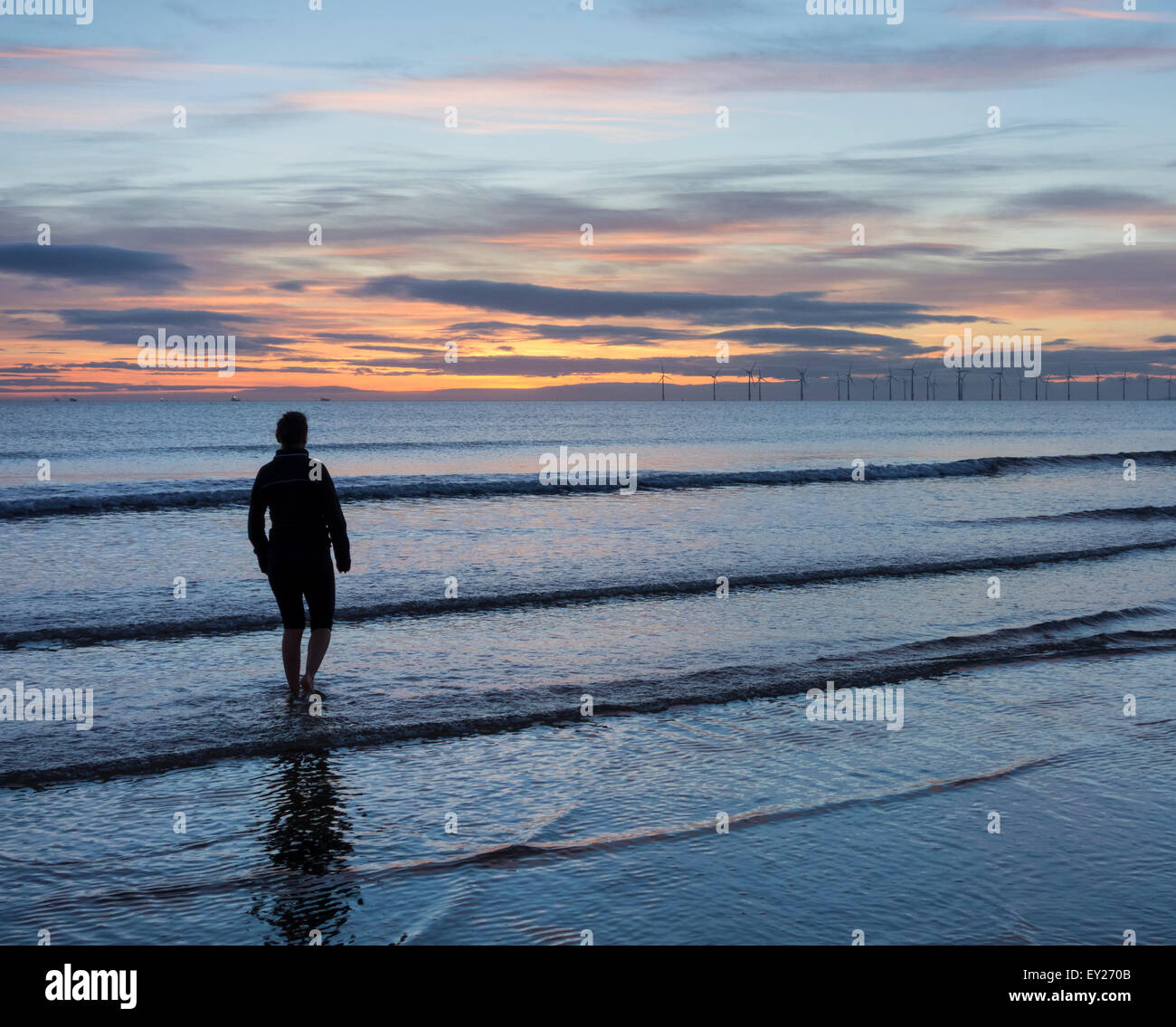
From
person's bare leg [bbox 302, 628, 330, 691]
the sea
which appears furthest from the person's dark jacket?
the sea

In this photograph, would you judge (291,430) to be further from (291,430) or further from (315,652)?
(315,652)

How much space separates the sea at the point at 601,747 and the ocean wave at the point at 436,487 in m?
7.72

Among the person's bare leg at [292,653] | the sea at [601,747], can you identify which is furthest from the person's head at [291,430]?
the sea at [601,747]

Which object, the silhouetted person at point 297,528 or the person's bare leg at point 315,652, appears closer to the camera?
the silhouetted person at point 297,528

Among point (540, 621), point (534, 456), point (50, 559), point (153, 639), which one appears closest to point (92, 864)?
point (153, 639)

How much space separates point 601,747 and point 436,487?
26165mm

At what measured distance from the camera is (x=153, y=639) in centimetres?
1092

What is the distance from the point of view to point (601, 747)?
705cm

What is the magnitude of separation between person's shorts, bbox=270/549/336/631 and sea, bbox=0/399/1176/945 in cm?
70

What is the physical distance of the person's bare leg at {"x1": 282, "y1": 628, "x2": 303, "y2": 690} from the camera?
837 centimetres

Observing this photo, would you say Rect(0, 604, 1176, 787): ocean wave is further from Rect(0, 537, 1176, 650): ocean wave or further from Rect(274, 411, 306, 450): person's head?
Rect(0, 537, 1176, 650): ocean wave

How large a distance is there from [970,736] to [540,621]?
565 centimetres

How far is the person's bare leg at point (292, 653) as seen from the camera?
8.37 m

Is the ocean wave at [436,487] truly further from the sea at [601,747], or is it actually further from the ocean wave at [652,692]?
the ocean wave at [652,692]
